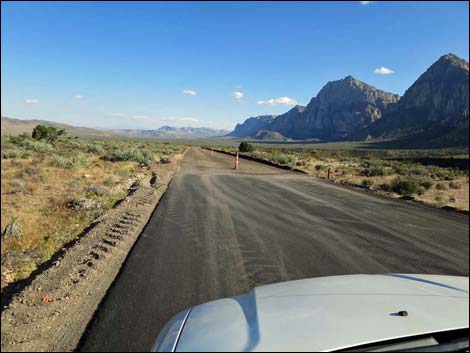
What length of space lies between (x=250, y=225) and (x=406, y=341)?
612 cm

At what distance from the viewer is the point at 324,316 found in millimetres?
1976

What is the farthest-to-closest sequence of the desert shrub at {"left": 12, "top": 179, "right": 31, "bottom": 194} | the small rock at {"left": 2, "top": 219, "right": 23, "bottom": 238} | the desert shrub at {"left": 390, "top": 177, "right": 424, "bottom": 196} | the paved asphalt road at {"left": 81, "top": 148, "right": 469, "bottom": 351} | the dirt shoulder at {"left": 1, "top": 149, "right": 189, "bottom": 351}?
the desert shrub at {"left": 390, "top": 177, "right": 424, "bottom": 196}
the desert shrub at {"left": 12, "top": 179, "right": 31, "bottom": 194}
the small rock at {"left": 2, "top": 219, "right": 23, "bottom": 238}
the paved asphalt road at {"left": 81, "top": 148, "right": 469, "bottom": 351}
the dirt shoulder at {"left": 1, "top": 149, "right": 189, "bottom": 351}

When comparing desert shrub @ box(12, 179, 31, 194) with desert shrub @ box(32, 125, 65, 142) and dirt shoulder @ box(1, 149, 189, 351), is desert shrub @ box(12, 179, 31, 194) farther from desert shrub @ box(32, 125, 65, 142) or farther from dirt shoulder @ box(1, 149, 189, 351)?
desert shrub @ box(32, 125, 65, 142)

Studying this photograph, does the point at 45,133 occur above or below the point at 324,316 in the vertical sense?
above

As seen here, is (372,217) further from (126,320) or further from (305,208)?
(126,320)

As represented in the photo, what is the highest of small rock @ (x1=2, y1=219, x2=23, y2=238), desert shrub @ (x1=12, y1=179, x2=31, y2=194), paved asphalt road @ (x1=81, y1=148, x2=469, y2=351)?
desert shrub @ (x1=12, y1=179, x2=31, y2=194)

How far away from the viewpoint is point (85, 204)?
9273mm

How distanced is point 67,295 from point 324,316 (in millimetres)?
3674

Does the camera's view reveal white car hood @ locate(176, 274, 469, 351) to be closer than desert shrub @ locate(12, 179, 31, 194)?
Yes

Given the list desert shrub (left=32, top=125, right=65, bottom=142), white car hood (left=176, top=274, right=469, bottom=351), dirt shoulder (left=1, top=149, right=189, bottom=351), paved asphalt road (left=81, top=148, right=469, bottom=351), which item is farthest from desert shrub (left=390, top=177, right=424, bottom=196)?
desert shrub (left=32, top=125, right=65, bottom=142)

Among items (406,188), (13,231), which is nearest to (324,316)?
(13,231)

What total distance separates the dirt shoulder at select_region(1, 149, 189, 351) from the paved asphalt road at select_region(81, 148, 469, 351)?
0.74 feet

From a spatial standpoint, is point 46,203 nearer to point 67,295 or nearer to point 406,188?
point 67,295

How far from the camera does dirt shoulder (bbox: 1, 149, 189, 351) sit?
3420mm
